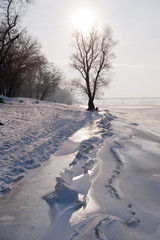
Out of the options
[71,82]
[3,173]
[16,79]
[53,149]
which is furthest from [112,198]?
[71,82]

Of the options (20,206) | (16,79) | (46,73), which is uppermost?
(46,73)

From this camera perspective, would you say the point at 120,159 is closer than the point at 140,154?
Yes

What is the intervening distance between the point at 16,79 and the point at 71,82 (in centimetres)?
673

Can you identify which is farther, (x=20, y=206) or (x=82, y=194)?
(x=82, y=194)

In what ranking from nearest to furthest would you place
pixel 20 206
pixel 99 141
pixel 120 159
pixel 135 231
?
pixel 135 231
pixel 20 206
pixel 120 159
pixel 99 141

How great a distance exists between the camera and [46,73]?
112 feet

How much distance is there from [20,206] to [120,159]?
8.04 ft

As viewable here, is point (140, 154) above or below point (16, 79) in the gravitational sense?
below

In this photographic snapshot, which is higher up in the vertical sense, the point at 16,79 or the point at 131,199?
the point at 16,79

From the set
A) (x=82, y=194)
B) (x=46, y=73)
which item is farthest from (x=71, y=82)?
(x=82, y=194)

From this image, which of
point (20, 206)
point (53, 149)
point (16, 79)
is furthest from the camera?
point (16, 79)

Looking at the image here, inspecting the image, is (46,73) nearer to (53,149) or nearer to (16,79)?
(16,79)

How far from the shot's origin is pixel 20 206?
248cm

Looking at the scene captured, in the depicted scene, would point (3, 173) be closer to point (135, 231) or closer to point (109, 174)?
point (109, 174)
